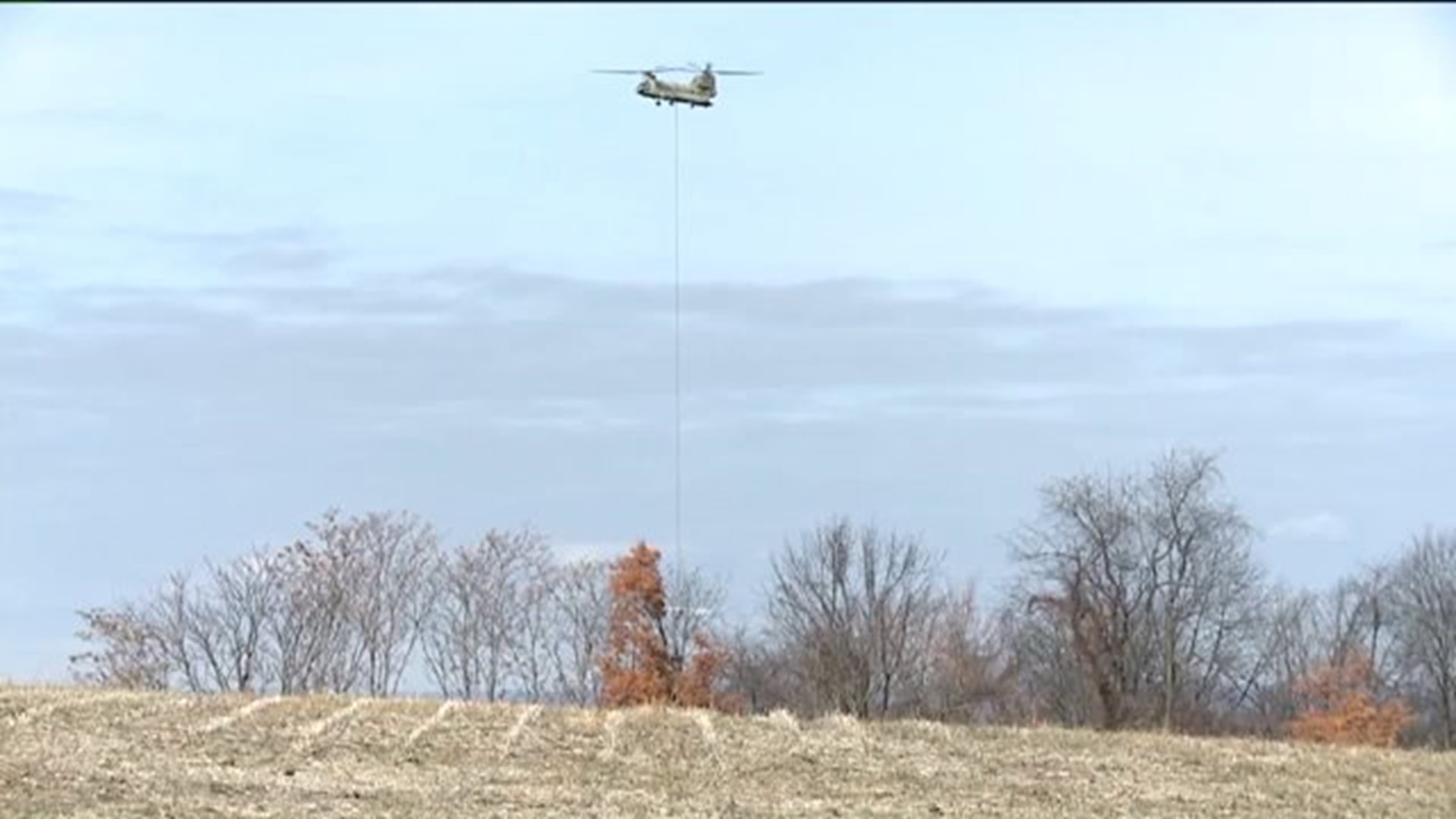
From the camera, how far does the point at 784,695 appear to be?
227 feet

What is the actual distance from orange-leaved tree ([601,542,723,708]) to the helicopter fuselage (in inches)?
1300

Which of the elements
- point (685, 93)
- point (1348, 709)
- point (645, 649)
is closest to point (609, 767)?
point (685, 93)

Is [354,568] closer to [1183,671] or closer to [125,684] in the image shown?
Result: [125,684]

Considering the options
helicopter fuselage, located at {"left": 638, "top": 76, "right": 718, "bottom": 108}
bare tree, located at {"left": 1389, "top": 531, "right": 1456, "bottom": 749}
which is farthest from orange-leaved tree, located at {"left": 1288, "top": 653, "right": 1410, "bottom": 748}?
helicopter fuselage, located at {"left": 638, "top": 76, "right": 718, "bottom": 108}

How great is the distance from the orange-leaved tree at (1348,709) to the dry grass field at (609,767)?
1210 inches

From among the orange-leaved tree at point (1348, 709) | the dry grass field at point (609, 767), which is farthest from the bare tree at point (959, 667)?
the dry grass field at point (609, 767)

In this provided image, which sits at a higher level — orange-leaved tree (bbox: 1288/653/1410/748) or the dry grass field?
orange-leaved tree (bbox: 1288/653/1410/748)

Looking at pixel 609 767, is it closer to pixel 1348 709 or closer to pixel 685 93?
pixel 685 93

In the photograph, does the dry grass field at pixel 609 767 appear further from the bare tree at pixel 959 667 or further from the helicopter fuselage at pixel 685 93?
the bare tree at pixel 959 667

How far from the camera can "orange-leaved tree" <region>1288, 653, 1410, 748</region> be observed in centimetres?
6131

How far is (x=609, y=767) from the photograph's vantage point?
24406mm

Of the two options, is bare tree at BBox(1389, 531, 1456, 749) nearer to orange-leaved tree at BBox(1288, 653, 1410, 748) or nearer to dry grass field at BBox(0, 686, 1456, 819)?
orange-leaved tree at BBox(1288, 653, 1410, 748)

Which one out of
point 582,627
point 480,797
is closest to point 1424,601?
point 582,627

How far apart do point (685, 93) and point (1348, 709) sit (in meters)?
48.0
